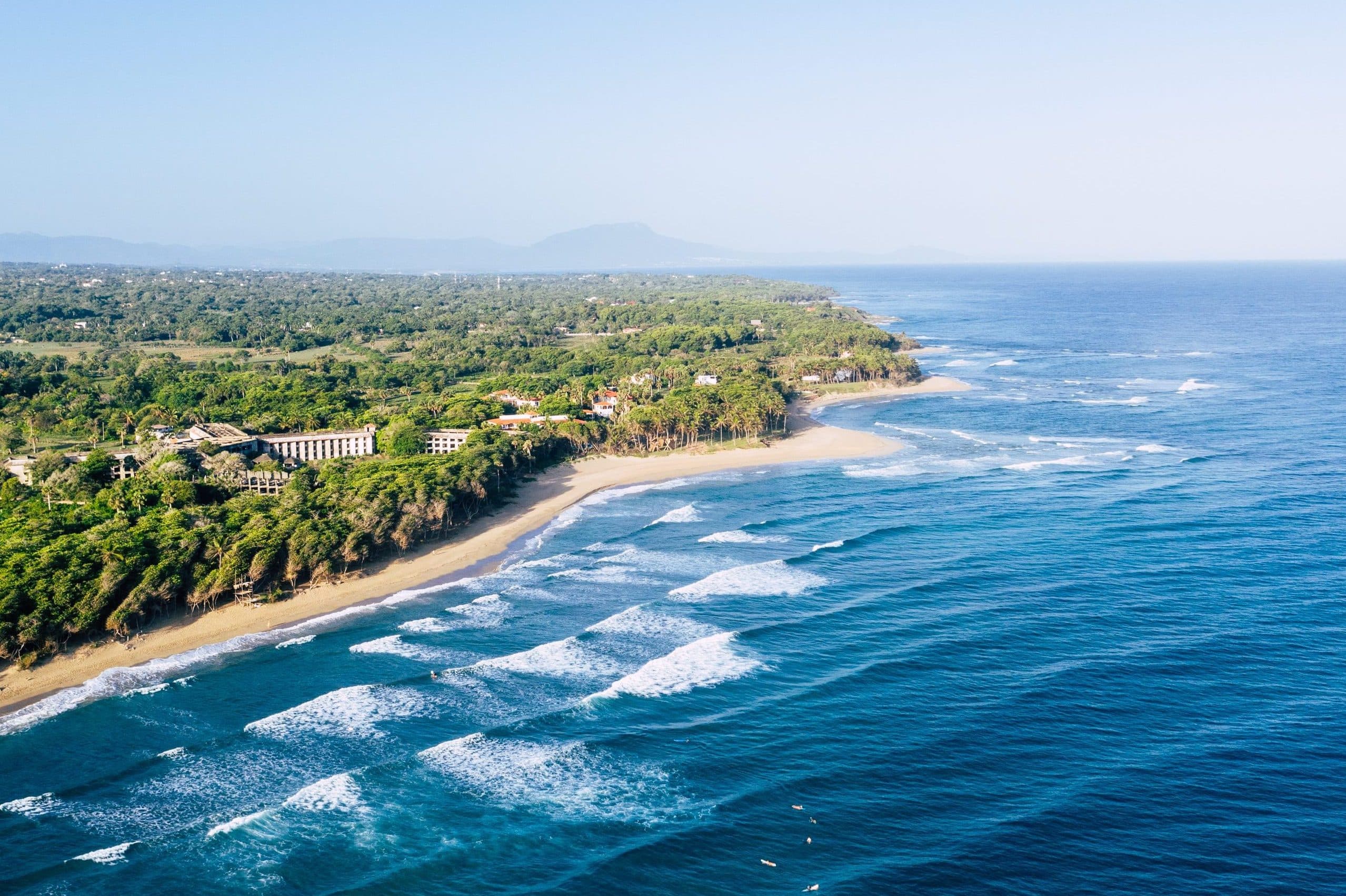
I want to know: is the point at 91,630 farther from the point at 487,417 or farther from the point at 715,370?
the point at 715,370

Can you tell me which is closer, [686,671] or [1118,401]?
[686,671]

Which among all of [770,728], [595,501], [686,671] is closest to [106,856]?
[686,671]

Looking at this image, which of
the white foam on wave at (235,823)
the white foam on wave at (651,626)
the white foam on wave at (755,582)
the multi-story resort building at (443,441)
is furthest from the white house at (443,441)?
the white foam on wave at (235,823)

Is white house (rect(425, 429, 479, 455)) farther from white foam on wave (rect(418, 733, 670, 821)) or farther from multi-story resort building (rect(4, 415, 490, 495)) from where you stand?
white foam on wave (rect(418, 733, 670, 821))

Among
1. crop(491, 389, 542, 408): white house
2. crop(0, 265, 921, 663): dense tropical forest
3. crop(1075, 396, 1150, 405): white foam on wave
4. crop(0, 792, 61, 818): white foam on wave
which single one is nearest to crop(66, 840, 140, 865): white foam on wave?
crop(0, 792, 61, 818): white foam on wave

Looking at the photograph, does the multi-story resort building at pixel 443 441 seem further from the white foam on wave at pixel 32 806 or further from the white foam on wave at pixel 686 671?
the white foam on wave at pixel 32 806

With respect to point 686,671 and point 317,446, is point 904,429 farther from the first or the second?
point 686,671
